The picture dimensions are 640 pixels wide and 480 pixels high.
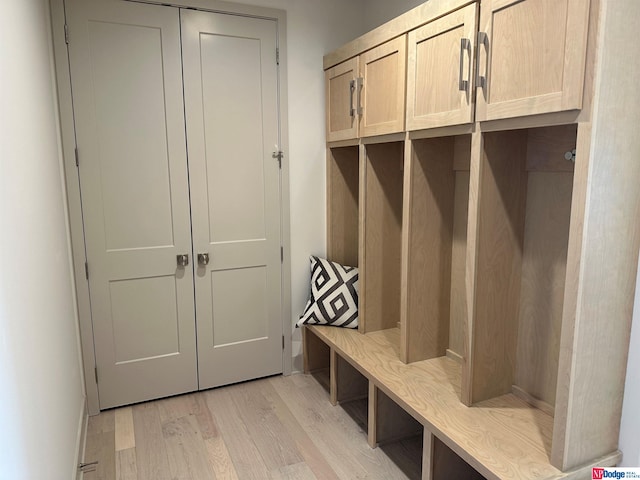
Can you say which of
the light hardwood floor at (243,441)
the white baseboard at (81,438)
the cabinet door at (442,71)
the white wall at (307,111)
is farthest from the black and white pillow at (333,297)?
the white baseboard at (81,438)

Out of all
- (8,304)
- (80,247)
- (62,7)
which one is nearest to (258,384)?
(80,247)

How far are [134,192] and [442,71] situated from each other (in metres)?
1.76

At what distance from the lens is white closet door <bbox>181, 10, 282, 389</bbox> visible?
2.55m

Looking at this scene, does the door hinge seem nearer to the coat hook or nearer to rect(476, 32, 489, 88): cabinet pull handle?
rect(476, 32, 489, 88): cabinet pull handle

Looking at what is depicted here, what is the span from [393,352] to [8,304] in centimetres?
176

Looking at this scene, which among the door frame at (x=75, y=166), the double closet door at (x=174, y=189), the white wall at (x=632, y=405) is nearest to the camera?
the white wall at (x=632, y=405)

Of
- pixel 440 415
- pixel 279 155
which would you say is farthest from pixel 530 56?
pixel 279 155

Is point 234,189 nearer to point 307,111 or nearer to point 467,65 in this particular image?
point 307,111

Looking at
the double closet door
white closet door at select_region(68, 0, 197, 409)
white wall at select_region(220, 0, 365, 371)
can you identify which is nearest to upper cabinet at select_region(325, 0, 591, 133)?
white wall at select_region(220, 0, 365, 371)

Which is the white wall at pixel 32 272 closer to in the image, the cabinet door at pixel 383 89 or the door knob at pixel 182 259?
the door knob at pixel 182 259

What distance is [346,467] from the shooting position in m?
2.10

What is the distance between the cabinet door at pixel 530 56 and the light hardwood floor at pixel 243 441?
169 centimetres

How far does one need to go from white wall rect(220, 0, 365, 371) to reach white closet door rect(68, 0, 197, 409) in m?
0.69

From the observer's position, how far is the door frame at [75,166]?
2.26 metres
